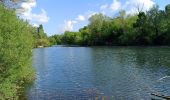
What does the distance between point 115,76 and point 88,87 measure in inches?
370

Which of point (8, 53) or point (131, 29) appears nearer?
point (8, 53)

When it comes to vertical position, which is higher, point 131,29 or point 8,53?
point 131,29

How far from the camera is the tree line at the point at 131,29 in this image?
135 meters

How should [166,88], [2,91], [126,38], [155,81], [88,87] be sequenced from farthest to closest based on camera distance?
1. [126,38]
2. [155,81]
3. [88,87]
4. [166,88]
5. [2,91]

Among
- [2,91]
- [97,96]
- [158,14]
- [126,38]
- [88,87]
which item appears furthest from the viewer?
[126,38]

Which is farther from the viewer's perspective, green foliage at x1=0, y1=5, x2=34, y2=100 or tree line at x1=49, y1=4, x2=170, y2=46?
tree line at x1=49, y1=4, x2=170, y2=46

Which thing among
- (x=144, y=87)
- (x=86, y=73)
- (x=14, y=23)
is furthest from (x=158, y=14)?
(x=14, y=23)

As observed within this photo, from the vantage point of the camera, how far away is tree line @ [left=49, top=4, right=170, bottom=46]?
5310 inches

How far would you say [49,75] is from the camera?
51.2 m

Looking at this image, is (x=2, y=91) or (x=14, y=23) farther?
(x=14, y=23)

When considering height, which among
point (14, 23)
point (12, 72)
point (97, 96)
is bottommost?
point (97, 96)

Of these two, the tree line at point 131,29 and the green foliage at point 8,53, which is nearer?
the green foliage at point 8,53

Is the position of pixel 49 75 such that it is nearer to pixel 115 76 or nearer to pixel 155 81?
pixel 115 76

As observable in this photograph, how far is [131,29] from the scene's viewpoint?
488ft
